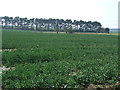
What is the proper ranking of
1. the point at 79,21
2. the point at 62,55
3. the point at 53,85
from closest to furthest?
the point at 53,85 → the point at 62,55 → the point at 79,21

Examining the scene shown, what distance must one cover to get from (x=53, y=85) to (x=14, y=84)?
150cm

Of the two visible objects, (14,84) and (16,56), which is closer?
(14,84)

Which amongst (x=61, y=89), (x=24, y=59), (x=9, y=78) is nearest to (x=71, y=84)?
(x=61, y=89)

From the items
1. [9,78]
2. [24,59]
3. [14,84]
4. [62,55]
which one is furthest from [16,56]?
[14,84]

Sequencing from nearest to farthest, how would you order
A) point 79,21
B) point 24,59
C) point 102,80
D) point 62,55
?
point 102,80 → point 24,59 → point 62,55 → point 79,21

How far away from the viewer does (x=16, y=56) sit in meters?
15.2

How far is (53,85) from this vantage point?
25.7ft

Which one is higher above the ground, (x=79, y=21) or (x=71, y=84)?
(x=79, y=21)

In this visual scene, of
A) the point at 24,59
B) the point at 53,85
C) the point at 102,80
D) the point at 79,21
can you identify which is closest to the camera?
the point at 53,85

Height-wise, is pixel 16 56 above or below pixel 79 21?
below

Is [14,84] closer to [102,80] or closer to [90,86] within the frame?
[90,86]

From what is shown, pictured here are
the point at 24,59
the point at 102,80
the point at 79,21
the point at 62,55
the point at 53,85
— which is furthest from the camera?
the point at 79,21

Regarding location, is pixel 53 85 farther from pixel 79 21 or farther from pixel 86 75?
pixel 79 21

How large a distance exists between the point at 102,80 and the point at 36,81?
2835 mm
